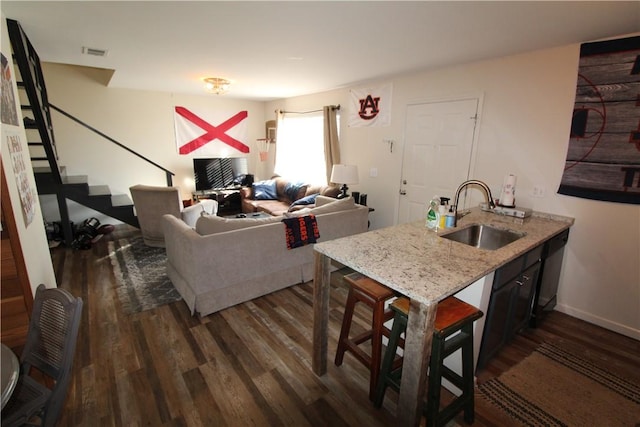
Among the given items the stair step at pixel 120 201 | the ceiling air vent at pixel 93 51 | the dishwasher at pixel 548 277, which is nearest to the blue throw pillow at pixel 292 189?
the stair step at pixel 120 201

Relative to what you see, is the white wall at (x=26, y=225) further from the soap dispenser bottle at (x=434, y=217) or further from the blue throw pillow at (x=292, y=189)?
the blue throw pillow at (x=292, y=189)

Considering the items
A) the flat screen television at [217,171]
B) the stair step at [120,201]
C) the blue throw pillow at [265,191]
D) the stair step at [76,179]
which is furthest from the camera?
the flat screen television at [217,171]

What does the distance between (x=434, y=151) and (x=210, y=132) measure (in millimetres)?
4569

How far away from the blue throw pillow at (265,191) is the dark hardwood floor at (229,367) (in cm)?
299

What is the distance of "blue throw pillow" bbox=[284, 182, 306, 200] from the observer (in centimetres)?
526

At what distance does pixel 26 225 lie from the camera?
72.4 inches

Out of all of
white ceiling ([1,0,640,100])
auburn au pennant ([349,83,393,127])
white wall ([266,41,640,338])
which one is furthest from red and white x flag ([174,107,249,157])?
white wall ([266,41,640,338])

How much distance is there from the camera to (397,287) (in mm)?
1317

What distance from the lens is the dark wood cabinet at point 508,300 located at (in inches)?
70.3

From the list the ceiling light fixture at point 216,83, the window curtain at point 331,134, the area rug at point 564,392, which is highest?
the ceiling light fixture at point 216,83

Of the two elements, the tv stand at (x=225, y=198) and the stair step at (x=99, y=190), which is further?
the tv stand at (x=225, y=198)

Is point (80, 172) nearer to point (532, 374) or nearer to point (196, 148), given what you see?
point (196, 148)

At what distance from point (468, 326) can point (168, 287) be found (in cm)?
283

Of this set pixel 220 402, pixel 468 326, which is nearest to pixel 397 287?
pixel 468 326
